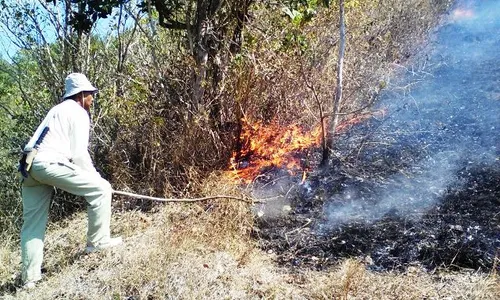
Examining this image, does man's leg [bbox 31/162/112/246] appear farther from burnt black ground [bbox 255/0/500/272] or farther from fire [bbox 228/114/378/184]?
fire [bbox 228/114/378/184]

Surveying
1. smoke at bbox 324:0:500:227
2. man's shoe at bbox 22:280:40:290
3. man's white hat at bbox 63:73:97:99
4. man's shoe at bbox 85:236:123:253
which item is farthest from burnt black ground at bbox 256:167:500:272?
man's white hat at bbox 63:73:97:99

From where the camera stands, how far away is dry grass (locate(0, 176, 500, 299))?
362 centimetres


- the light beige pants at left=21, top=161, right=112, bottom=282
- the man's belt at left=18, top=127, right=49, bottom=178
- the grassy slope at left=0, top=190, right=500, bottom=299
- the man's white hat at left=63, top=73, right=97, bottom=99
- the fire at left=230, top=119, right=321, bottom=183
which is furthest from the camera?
the fire at left=230, top=119, right=321, bottom=183

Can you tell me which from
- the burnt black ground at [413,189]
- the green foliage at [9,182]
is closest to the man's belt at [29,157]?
the green foliage at [9,182]

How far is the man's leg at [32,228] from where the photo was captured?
4043 mm

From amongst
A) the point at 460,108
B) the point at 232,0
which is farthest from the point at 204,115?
the point at 460,108

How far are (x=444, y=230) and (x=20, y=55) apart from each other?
5803 mm

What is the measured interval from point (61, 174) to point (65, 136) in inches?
12.9

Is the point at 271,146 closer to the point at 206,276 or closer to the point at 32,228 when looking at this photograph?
the point at 206,276

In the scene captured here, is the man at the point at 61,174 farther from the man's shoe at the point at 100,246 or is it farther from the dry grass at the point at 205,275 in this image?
the dry grass at the point at 205,275

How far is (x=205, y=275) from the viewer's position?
12.7ft

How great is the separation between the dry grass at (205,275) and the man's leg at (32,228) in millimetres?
164

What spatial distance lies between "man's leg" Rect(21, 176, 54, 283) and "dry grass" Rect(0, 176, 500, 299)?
164 mm

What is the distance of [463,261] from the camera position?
396cm
